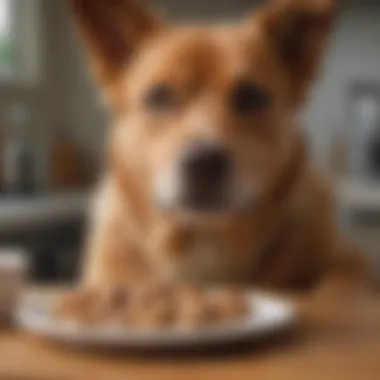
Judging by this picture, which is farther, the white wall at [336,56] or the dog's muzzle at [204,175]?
the white wall at [336,56]

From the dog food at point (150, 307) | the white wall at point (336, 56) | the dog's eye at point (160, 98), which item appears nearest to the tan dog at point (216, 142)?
the dog's eye at point (160, 98)

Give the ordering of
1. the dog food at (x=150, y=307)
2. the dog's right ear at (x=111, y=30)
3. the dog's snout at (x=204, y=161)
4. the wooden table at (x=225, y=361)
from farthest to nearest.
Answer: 1. the dog's right ear at (x=111, y=30)
2. the dog's snout at (x=204, y=161)
3. the dog food at (x=150, y=307)
4. the wooden table at (x=225, y=361)

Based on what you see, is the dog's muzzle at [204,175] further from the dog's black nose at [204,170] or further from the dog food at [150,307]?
the dog food at [150,307]

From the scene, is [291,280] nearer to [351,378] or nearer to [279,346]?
[279,346]

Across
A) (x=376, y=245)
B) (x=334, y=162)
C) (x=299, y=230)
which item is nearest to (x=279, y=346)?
(x=299, y=230)

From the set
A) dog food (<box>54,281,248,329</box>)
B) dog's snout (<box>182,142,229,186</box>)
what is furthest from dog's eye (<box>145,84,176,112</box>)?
dog food (<box>54,281,248,329</box>)

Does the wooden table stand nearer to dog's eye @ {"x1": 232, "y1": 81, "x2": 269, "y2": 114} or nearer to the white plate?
the white plate
